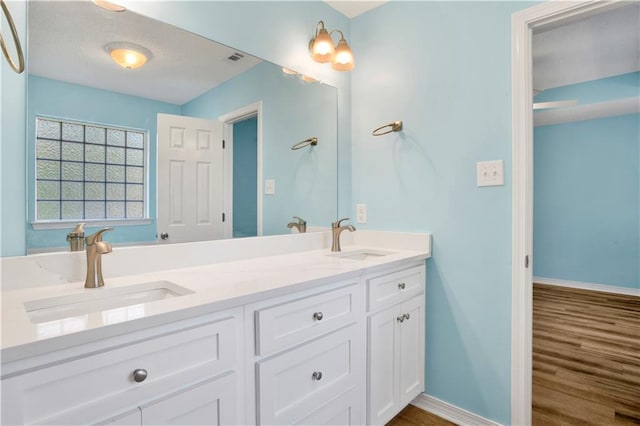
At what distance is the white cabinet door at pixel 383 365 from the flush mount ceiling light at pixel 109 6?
1580mm

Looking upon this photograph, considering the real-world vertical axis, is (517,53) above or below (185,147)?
above

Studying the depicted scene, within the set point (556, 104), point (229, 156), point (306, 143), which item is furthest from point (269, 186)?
point (556, 104)

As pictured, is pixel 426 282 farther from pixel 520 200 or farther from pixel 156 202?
pixel 156 202

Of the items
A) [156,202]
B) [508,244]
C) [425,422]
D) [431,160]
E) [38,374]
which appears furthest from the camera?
[431,160]

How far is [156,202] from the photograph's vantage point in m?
1.40

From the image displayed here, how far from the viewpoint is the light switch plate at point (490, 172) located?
1625 mm

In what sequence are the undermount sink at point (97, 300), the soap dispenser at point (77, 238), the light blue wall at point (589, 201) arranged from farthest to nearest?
the light blue wall at point (589, 201) < the soap dispenser at point (77, 238) < the undermount sink at point (97, 300)

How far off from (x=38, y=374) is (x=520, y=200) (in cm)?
177

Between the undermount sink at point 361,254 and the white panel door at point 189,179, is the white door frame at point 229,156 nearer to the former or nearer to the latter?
the white panel door at point 189,179

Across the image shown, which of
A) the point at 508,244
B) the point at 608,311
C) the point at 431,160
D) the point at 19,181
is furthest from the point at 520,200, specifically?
the point at 608,311

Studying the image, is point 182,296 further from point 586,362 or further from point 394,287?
point 586,362

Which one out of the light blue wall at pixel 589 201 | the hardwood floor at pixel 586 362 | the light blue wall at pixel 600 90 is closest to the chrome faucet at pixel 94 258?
the hardwood floor at pixel 586 362

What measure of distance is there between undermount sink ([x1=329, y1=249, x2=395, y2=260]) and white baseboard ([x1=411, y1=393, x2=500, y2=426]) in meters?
0.81

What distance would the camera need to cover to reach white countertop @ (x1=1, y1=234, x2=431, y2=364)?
2.28ft
